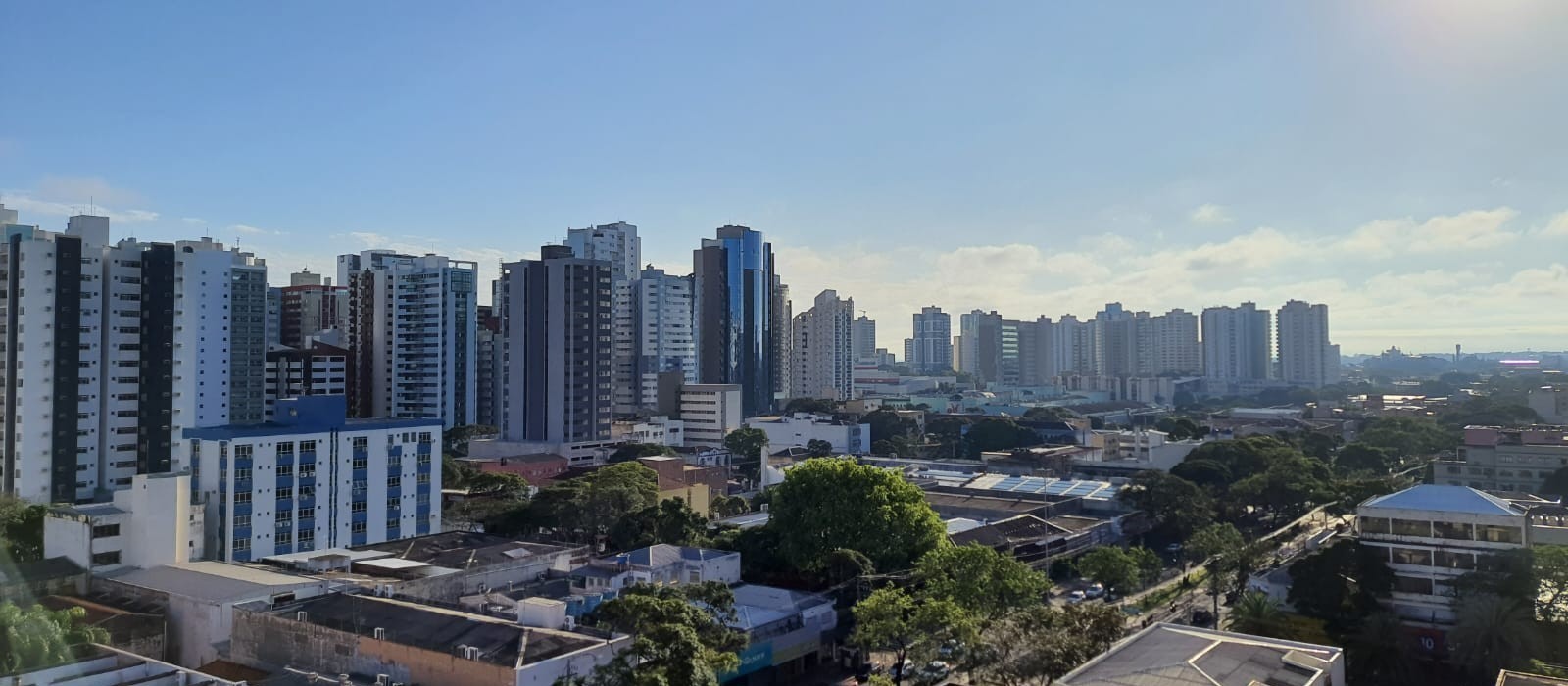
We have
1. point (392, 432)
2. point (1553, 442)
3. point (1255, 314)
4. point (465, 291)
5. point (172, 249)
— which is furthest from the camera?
point (1255, 314)

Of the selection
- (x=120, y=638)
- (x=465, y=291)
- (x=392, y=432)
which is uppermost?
(x=465, y=291)

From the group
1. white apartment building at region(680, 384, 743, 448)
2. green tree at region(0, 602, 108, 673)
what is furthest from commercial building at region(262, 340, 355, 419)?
green tree at region(0, 602, 108, 673)

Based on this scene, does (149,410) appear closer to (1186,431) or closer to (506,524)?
(506,524)

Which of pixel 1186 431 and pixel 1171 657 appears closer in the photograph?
pixel 1171 657

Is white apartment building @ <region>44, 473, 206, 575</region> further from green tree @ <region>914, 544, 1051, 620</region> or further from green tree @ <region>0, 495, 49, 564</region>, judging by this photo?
green tree @ <region>914, 544, 1051, 620</region>

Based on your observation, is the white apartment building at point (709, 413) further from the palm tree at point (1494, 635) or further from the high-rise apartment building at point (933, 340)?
the high-rise apartment building at point (933, 340)

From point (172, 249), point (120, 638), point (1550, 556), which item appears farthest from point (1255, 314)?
point (120, 638)

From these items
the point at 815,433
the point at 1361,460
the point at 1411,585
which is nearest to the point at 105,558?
the point at 1411,585
